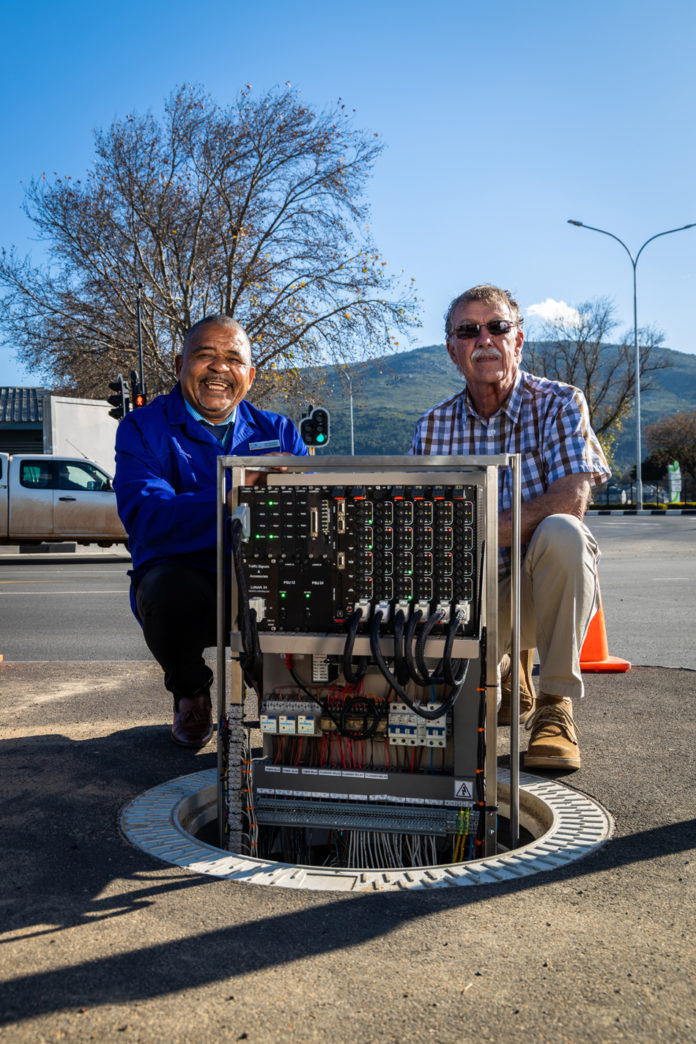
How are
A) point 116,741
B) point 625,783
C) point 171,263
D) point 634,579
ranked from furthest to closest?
point 171,263, point 634,579, point 116,741, point 625,783

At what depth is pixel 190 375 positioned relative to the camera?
3.73 meters

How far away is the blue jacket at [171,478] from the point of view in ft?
11.2

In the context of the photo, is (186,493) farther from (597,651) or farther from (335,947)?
(597,651)

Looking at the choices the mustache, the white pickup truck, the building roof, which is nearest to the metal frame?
the mustache

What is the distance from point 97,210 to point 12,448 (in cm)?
2362

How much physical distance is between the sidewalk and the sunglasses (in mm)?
1795

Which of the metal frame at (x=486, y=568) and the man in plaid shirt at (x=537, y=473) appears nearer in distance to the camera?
the metal frame at (x=486, y=568)

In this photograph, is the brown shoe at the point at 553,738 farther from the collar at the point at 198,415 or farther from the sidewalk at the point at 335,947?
the collar at the point at 198,415

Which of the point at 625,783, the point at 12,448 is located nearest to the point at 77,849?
the point at 625,783

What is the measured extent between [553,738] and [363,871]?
3.70 feet

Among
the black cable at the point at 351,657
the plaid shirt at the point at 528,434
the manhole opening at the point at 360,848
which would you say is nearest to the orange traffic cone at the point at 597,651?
the plaid shirt at the point at 528,434

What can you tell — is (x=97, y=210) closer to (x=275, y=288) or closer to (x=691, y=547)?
(x=275, y=288)

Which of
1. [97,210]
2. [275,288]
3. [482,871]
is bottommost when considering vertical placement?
[482,871]

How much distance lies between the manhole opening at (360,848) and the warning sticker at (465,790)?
105 mm
